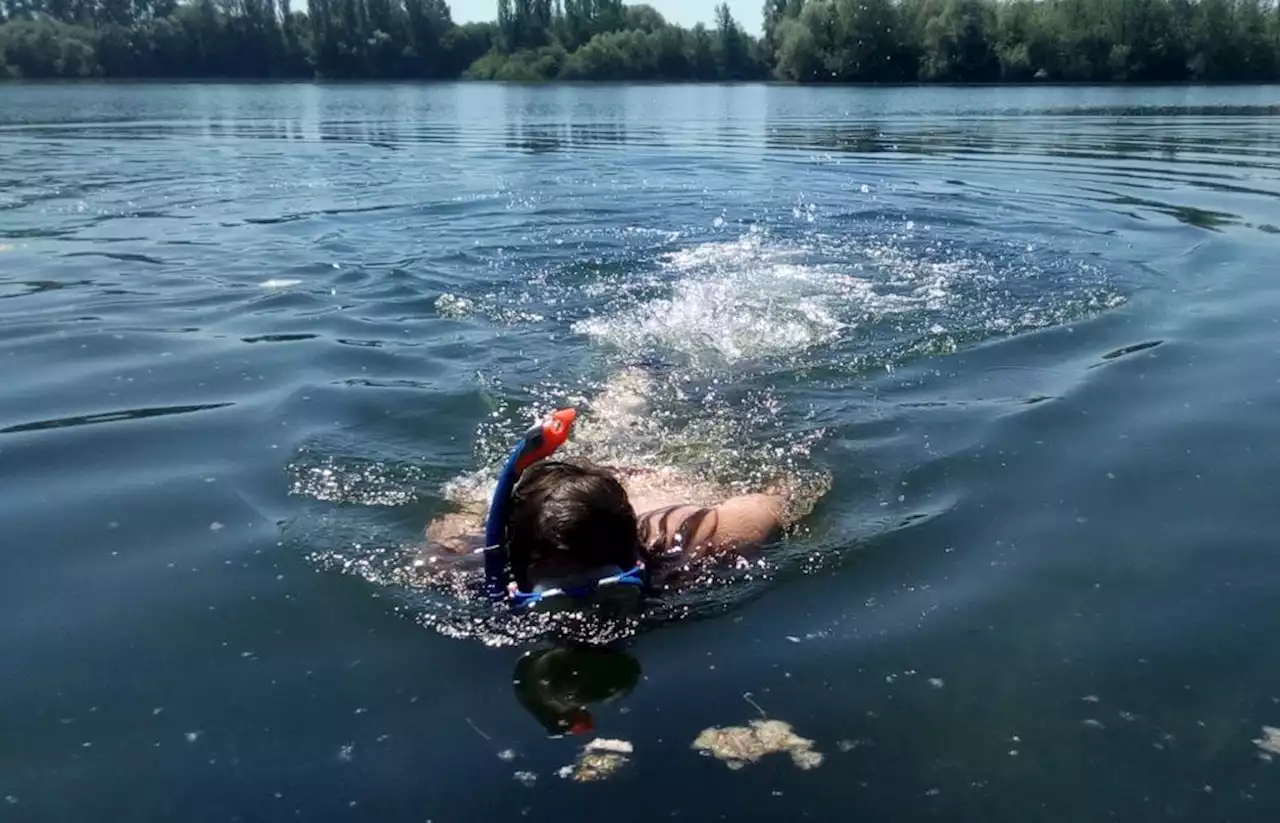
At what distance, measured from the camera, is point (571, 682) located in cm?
329

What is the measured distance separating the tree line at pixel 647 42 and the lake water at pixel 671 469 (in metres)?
58.3

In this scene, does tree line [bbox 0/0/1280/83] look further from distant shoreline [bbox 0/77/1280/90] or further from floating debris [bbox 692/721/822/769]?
floating debris [bbox 692/721/822/769]

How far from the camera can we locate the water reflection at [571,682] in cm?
310

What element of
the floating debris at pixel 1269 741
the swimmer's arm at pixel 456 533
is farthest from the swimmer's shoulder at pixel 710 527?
the floating debris at pixel 1269 741

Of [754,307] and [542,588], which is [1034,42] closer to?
[754,307]

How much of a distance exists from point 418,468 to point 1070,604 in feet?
9.52

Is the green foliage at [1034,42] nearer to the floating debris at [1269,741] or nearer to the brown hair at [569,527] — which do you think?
the brown hair at [569,527]

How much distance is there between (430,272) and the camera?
9.02m

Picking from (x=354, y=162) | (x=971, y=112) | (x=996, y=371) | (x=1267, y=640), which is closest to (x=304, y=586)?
(x=1267, y=640)

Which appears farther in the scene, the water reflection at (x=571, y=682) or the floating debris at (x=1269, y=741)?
the water reflection at (x=571, y=682)

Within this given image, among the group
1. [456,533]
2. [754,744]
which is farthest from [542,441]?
[754,744]

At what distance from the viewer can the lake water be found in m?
2.90

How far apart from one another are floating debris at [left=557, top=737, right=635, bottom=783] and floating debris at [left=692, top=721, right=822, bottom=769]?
205 mm

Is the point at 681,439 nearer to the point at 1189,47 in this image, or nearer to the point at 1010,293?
the point at 1010,293
